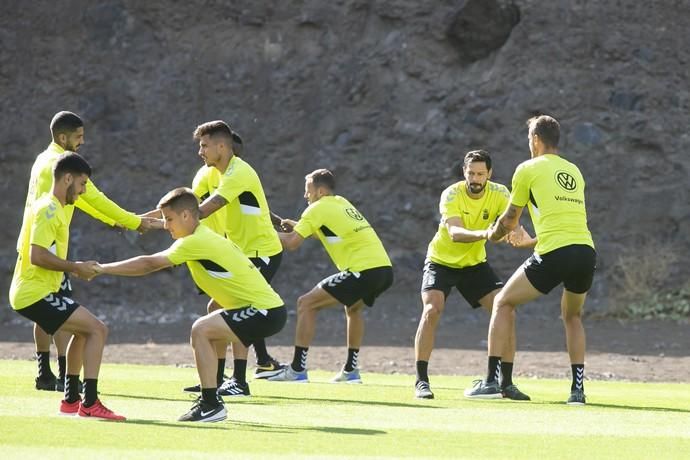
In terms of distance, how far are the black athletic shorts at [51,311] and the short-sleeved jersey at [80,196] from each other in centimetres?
129

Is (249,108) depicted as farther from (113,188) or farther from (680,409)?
(680,409)

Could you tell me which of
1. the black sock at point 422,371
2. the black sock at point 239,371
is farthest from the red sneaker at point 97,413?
the black sock at point 422,371

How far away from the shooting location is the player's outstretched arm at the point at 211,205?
12.2 metres

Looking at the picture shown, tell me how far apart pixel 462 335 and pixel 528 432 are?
12763mm

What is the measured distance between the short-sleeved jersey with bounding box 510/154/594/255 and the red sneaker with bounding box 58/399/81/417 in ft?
13.1

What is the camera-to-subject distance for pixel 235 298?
10.0m

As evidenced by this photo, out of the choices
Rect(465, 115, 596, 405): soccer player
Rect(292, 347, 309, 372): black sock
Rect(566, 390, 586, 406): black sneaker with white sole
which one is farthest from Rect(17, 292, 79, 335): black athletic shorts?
Rect(292, 347, 309, 372): black sock

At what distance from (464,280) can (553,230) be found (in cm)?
180

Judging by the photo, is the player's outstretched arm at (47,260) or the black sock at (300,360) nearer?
the player's outstretched arm at (47,260)

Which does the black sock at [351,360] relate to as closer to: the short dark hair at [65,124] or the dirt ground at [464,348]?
the dirt ground at [464,348]

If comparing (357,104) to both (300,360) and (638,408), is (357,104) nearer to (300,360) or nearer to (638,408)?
(300,360)

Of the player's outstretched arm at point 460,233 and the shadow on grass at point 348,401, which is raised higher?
the player's outstretched arm at point 460,233

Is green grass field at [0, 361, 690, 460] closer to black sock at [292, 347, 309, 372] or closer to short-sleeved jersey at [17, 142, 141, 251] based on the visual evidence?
black sock at [292, 347, 309, 372]

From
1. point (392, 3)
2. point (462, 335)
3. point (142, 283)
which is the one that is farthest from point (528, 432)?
point (392, 3)
